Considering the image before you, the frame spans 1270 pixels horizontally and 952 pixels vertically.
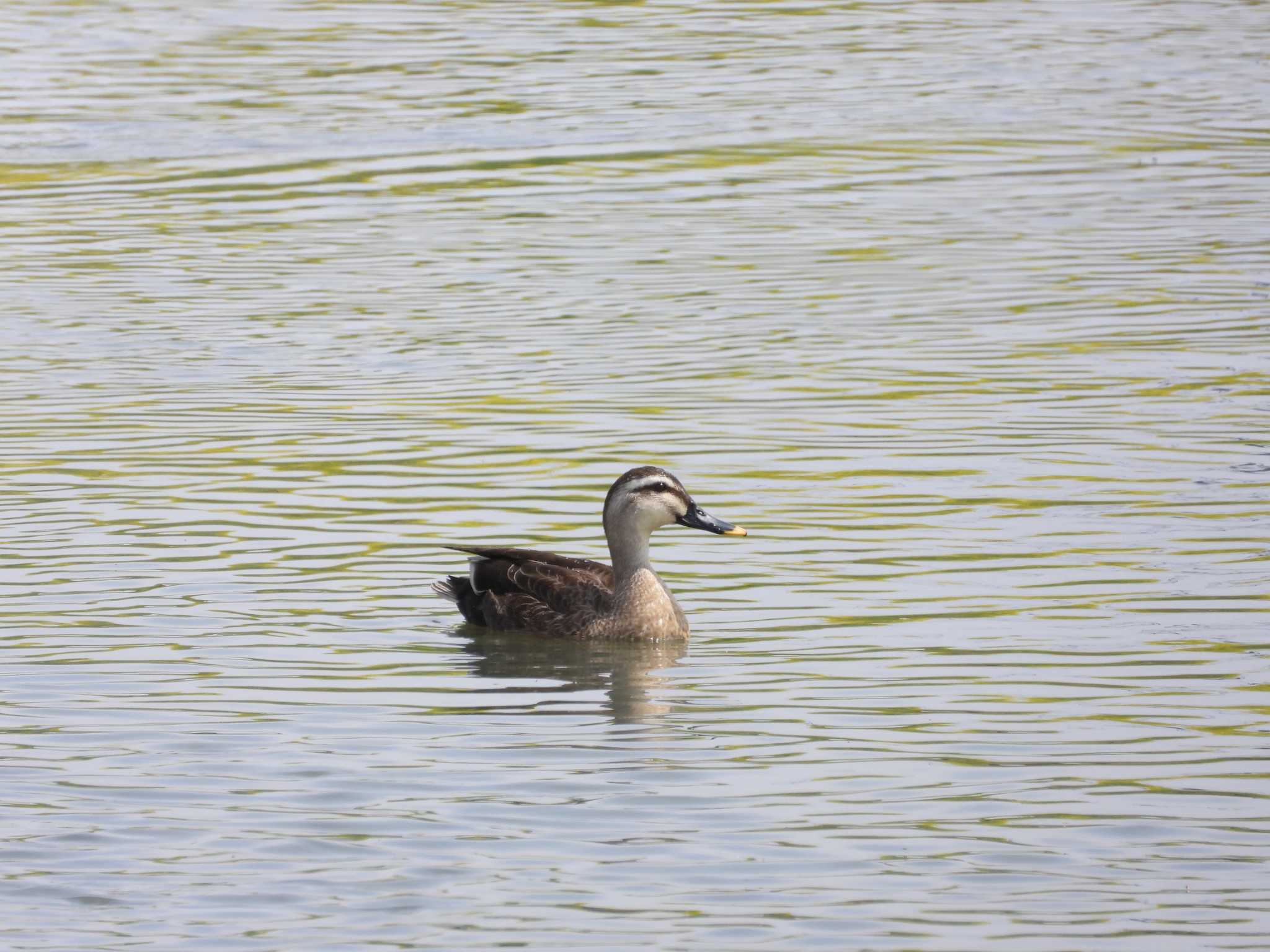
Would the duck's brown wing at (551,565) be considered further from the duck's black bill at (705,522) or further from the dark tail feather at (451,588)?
the duck's black bill at (705,522)

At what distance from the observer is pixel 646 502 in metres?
11.2

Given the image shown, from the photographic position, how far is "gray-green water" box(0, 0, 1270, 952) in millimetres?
7781

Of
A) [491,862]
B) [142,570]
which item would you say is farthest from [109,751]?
[142,570]

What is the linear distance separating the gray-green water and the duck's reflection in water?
0.04m

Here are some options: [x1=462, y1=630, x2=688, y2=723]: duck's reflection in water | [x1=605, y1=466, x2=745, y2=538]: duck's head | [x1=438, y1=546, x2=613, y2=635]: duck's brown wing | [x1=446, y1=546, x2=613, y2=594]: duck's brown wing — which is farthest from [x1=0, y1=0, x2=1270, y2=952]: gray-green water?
[x1=605, y1=466, x2=745, y2=538]: duck's head

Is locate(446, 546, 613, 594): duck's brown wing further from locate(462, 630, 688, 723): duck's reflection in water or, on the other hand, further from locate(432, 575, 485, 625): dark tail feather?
locate(462, 630, 688, 723): duck's reflection in water

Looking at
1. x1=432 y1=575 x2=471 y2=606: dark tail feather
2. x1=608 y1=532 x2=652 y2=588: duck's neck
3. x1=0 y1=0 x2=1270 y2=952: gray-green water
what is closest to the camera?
x1=0 y1=0 x2=1270 y2=952: gray-green water

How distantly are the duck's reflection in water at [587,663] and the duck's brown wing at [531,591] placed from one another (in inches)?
3.4

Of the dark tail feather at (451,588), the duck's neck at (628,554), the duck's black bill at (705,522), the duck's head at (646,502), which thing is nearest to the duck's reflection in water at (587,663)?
the dark tail feather at (451,588)

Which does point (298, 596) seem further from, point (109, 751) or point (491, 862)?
point (491, 862)

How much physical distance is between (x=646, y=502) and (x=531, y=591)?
25.8 inches

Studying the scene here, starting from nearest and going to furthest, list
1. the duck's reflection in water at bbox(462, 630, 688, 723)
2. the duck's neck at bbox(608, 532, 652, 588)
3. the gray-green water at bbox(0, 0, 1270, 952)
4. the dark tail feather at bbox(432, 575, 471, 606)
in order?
the gray-green water at bbox(0, 0, 1270, 952) < the duck's reflection in water at bbox(462, 630, 688, 723) < the duck's neck at bbox(608, 532, 652, 588) < the dark tail feather at bbox(432, 575, 471, 606)

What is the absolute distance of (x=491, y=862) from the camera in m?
7.81

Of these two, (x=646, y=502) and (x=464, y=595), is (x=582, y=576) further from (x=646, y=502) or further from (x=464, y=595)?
(x=464, y=595)
